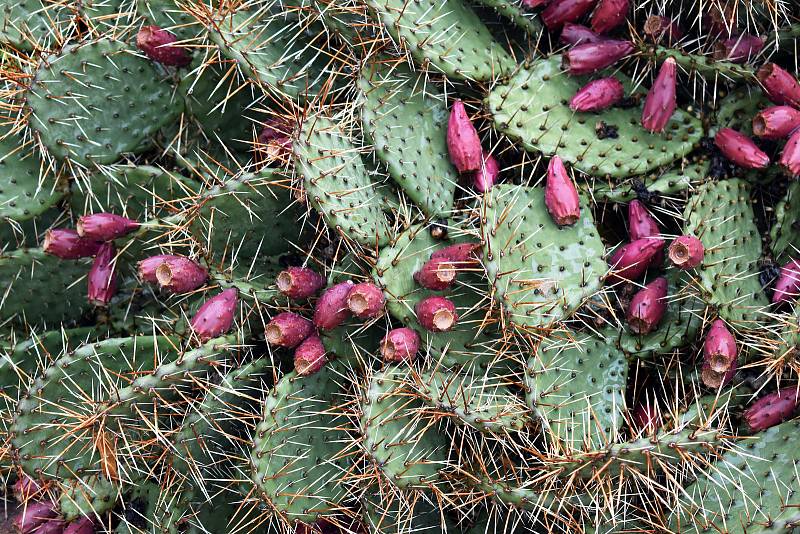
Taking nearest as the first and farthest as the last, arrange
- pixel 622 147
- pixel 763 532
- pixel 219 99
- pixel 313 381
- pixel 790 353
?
pixel 763 532 → pixel 790 353 → pixel 313 381 → pixel 622 147 → pixel 219 99

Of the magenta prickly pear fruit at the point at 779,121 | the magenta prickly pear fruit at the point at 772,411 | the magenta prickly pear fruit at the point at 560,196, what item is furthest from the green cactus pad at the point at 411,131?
the magenta prickly pear fruit at the point at 772,411

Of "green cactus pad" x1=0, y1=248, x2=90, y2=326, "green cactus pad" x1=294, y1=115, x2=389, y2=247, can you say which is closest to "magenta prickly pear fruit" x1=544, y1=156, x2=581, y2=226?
"green cactus pad" x1=294, y1=115, x2=389, y2=247

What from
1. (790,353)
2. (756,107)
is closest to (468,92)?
(756,107)

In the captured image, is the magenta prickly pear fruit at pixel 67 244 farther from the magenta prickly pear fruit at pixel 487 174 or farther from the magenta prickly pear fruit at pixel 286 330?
the magenta prickly pear fruit at pixel 487 174

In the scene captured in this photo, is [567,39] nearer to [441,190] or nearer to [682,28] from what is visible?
[682,28]

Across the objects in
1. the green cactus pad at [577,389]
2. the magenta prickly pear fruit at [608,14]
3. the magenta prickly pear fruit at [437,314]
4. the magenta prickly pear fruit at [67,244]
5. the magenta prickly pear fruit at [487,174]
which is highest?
the magenta prickly pear fruit at [608,14]

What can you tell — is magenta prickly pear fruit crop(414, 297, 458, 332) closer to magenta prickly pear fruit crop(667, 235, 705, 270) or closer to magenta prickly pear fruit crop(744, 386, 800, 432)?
magenta prickly pear fruit crop(667, 235, 705, 270)

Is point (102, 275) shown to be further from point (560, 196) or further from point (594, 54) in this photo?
point (594, 54)
